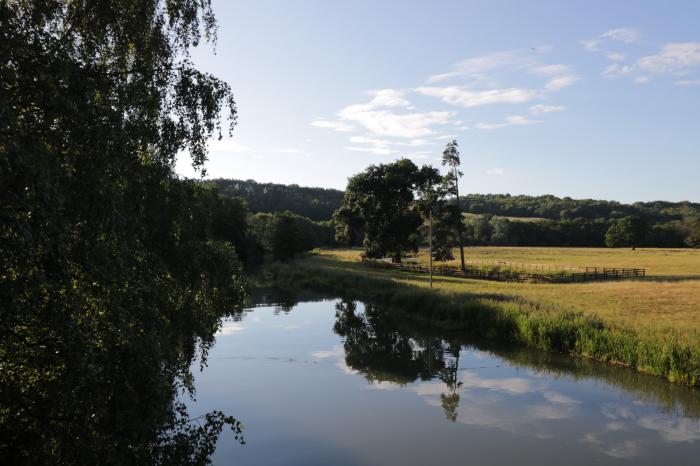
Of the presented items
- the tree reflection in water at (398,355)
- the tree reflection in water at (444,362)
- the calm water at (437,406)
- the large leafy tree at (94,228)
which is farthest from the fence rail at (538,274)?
the large leafy tree at (94,228)

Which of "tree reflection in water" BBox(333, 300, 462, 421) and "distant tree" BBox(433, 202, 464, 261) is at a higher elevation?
"distant tree" BBox(433, 202, 464, 261)

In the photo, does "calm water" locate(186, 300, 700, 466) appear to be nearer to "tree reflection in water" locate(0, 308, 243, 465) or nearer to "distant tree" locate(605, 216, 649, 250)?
"tree reflection in water" locate(0, 308, 243, 465)

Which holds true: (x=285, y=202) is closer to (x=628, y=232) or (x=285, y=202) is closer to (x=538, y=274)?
(x=628, y=232)

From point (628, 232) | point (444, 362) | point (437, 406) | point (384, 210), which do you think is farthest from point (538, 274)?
point (628, 232)

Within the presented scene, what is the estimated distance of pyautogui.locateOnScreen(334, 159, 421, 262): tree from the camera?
213 ft

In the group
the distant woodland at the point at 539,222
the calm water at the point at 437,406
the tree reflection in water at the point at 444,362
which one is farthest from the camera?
the distant woodland at the point at 539,222

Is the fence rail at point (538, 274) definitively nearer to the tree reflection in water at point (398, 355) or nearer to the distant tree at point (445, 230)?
the distant tree at point (445, 230)

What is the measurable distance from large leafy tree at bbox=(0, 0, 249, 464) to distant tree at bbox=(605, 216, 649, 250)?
117009mm

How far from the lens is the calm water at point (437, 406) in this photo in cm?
1455

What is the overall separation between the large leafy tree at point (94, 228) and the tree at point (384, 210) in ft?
178

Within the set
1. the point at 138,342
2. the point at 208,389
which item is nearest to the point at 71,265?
the point at 138,342

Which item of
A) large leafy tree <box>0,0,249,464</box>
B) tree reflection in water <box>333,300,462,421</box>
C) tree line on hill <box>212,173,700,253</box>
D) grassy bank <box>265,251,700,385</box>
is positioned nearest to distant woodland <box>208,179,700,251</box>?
tree line on hill <box>212,173,700,253</box>

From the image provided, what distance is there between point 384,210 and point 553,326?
135 ft

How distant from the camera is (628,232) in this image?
110250 millimetres
